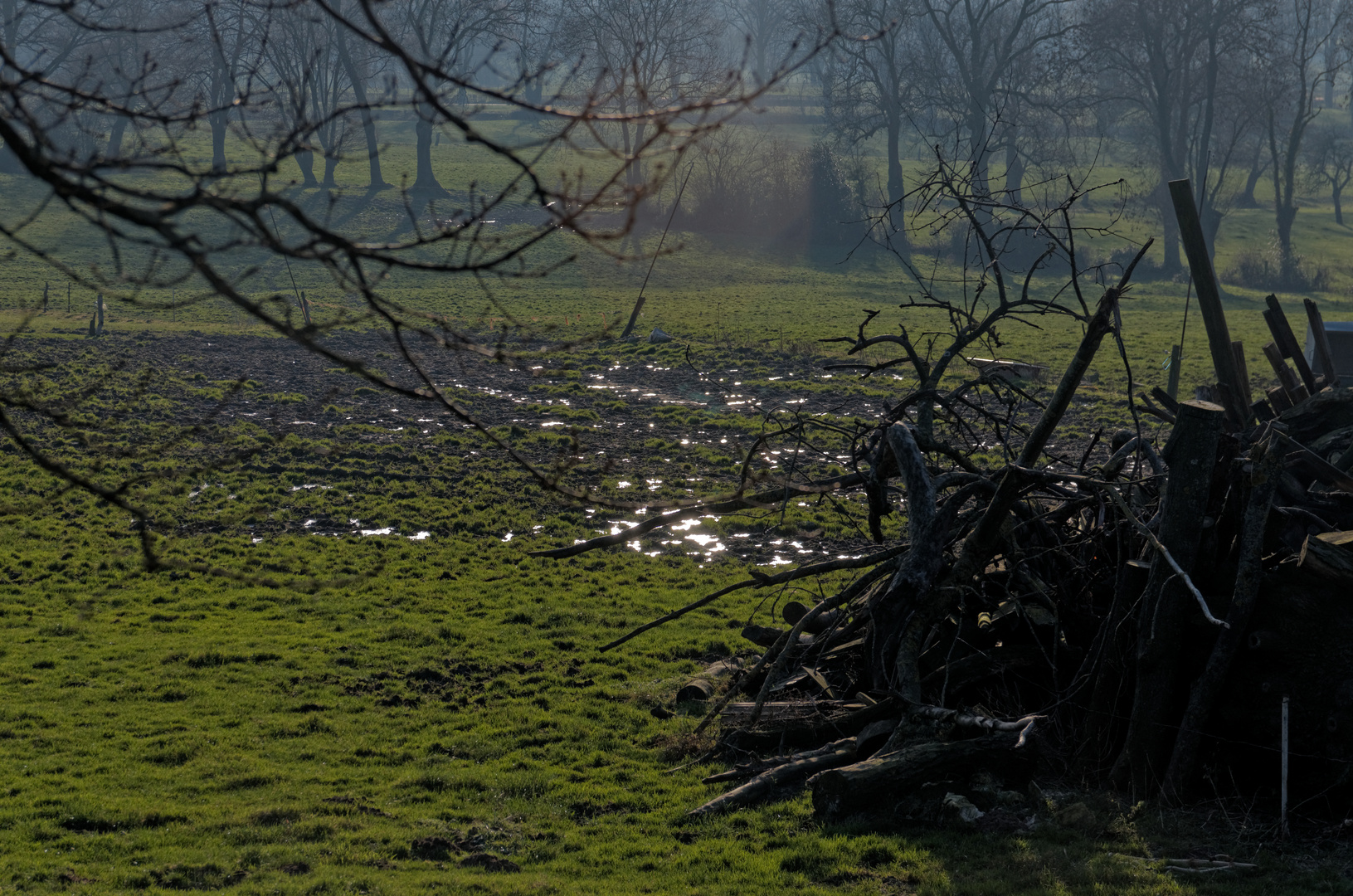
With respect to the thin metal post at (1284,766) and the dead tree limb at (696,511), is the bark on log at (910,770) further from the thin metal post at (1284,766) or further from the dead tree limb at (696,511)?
the dead tree limb at (696,511)

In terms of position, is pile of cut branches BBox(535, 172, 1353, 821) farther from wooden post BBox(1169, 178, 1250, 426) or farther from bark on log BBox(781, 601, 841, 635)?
wooden post BBox(1169, 178, 1250, 426)

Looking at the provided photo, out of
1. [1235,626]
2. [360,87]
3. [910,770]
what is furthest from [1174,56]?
[910,770]

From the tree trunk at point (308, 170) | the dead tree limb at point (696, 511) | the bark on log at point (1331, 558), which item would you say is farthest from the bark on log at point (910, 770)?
the tree trunk at point (308, 170)

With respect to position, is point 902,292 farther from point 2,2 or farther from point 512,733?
point 2,2

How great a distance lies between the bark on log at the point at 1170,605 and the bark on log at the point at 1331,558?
57 cm

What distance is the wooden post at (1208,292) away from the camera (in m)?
8.01

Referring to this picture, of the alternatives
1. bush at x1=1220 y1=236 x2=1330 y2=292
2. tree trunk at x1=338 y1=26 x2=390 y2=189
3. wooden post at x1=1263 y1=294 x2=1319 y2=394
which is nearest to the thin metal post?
wooden post at x1=1263 y1=294 x2=1319 y2=394

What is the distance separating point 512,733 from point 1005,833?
3802 mm

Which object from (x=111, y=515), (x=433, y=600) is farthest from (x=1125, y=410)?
(x=111, y=515)

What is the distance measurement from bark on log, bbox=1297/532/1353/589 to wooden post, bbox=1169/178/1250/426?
2647 millimetres

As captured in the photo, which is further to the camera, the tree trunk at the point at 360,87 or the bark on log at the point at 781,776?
the tree trunk at the point at 360,87

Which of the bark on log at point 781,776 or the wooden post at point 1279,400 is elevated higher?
the wooden post at point 1279,400

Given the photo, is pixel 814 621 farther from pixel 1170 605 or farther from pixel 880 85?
pixel 880 85

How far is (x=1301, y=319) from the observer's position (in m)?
32.0
